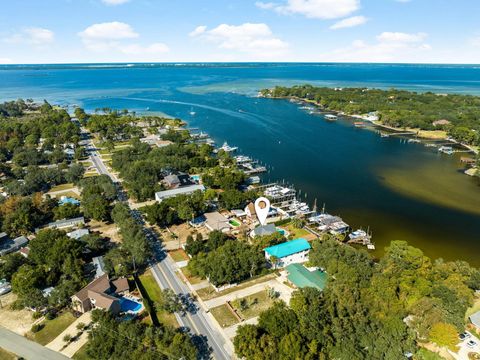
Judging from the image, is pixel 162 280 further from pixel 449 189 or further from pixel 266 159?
pixel 449 189

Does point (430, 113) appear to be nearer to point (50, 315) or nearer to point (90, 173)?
point (90, 173)

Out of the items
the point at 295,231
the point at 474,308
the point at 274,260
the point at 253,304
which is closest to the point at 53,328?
the point at 253,304

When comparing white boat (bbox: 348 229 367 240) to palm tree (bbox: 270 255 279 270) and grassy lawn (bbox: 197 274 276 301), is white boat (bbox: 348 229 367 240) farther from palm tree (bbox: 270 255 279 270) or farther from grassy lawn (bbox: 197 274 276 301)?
grassy lawn (bbox: 197 274 276 301)

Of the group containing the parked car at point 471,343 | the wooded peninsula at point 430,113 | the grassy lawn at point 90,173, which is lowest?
the parked car at point 471,343

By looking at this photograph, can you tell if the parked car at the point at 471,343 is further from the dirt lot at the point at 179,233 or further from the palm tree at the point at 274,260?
the dirt lot at the point at 179,233

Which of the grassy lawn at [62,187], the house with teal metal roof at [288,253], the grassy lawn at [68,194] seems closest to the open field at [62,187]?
the grassy lawn at [62,187]

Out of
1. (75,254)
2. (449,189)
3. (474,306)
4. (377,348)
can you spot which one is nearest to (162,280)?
(75,254)

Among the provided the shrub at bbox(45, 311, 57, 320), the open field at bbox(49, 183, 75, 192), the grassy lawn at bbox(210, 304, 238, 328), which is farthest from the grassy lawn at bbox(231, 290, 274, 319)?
the open field at bbox(49, 183, 75, 192)
